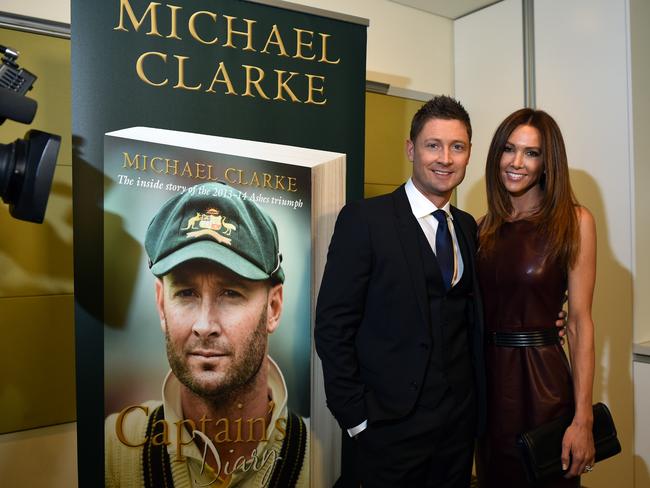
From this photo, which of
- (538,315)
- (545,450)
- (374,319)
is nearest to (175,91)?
(374,319)

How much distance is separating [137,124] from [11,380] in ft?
4.62

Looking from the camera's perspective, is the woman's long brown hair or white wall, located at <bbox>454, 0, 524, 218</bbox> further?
white wall, located at <bbox>454, 0, 524, 218</bbox>

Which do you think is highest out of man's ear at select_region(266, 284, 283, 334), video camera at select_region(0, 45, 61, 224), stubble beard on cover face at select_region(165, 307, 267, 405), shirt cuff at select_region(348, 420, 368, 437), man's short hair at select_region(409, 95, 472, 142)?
man's short hair at select_region(409, 95, 472, 142)

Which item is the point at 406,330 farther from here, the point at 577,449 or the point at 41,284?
the point at 41,284

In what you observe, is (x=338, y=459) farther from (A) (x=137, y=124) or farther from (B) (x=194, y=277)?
(A) (x=137, y=124)

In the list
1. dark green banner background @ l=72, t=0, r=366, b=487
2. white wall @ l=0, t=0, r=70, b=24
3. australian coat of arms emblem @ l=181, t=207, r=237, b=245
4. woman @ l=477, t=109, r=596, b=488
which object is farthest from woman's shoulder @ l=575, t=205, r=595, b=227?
white wall @ l=0, t=0, r=70, b=24

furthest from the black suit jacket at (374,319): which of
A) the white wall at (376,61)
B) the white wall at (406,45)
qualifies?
the white wall at (406,45)

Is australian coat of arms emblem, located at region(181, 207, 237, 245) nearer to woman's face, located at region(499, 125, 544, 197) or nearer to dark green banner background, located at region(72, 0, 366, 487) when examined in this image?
dark green banner background, located at region(72, 0, 366, 487)

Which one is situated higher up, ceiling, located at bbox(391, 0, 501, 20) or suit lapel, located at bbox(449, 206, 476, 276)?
ceiling, located at bbox(391, 0, 501, 20)

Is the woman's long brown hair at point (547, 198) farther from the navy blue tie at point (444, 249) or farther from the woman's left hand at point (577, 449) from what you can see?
the woman's left hand at point (577, 449)

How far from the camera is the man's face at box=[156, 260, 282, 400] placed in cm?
207

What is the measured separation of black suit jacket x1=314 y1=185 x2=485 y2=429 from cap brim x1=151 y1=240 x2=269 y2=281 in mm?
408

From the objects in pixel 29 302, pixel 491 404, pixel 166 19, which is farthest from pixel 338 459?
pixel 166 19

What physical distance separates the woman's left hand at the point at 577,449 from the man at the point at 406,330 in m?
0.34
